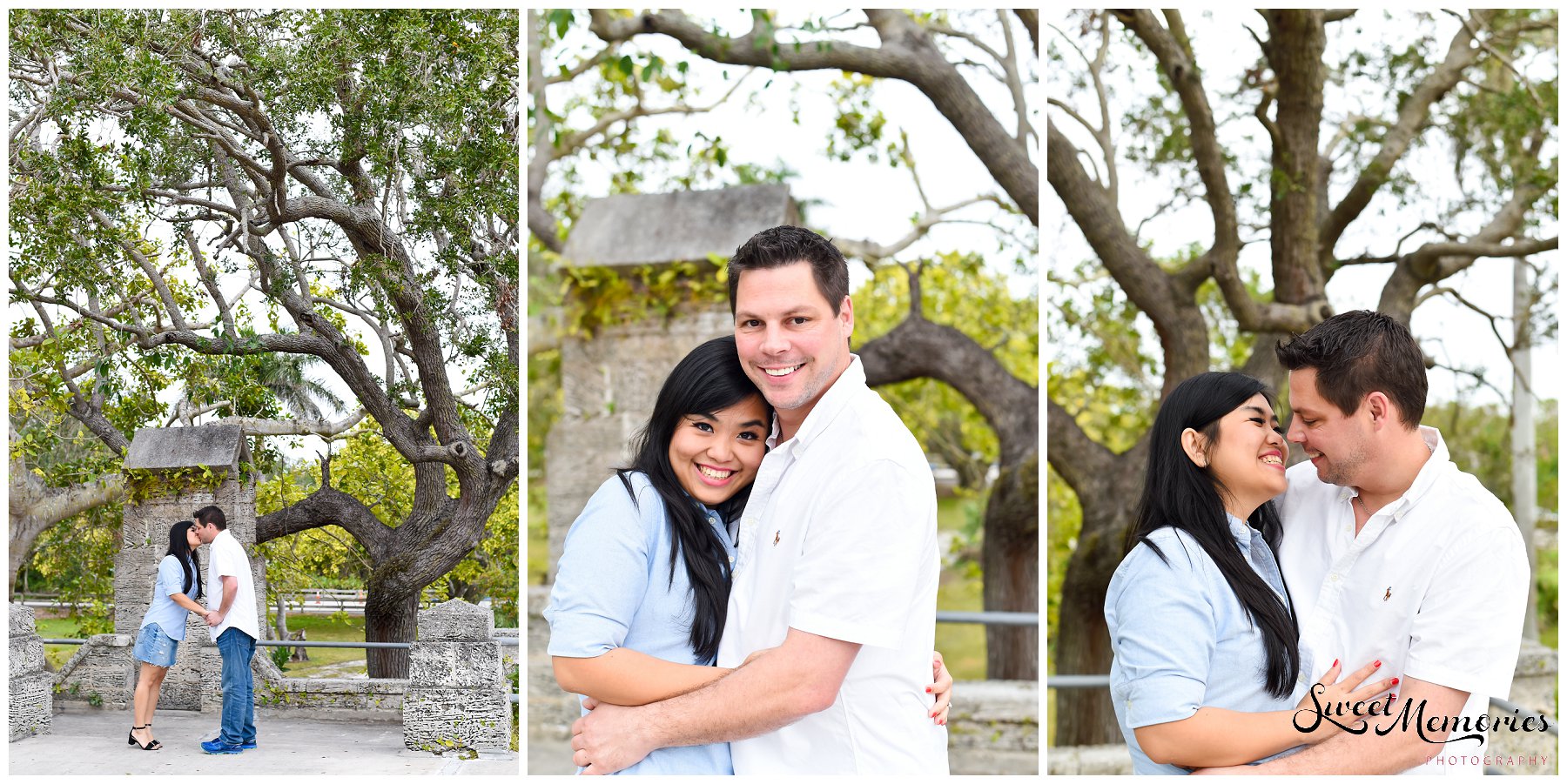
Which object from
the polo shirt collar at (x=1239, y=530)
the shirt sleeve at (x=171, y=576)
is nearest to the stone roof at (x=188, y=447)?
the shirt sleeve at (x=171, y=576)

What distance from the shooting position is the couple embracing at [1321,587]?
1892 millimetres

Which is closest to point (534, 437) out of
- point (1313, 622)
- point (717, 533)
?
point (717, 533)

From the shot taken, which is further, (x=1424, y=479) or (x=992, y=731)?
(x=992, y=731)

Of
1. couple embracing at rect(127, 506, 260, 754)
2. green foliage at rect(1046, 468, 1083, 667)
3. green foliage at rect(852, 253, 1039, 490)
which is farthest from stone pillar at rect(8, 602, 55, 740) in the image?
green foliage at rect(1046, 468, 1083, 667)

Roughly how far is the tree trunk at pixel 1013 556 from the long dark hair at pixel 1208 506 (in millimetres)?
2314

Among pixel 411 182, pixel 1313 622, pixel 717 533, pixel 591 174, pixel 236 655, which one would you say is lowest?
pixel 236 655

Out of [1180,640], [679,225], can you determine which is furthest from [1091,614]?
[1180,640]

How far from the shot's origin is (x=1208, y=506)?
6.54ft

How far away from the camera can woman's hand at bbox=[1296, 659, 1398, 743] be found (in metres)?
1.96

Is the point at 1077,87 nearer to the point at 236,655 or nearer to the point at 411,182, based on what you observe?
the point at 411,182

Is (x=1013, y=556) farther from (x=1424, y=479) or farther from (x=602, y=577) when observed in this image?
(x=602, y=577)

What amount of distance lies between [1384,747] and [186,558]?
2.76 metres

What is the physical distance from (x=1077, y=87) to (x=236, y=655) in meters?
3.33

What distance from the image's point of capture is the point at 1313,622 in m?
2.07
